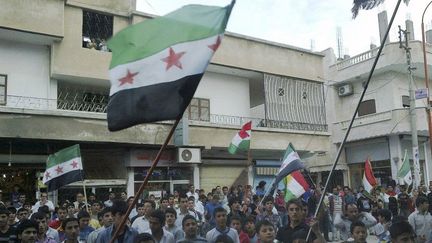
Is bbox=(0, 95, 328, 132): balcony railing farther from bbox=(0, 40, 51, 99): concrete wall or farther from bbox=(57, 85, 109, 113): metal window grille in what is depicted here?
bbox=(0, 40, 51, 99): concrete wall

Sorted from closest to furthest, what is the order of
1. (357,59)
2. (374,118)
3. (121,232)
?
1. (121,232)
2. (374,118)
3. (357,59)

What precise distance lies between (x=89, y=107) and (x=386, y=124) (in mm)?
15459

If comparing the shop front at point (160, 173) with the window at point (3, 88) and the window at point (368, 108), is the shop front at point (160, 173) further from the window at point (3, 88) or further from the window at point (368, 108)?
the window at point (368, 108)

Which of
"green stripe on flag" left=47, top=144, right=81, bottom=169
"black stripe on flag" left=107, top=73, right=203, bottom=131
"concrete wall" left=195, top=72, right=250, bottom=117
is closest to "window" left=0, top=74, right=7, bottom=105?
"green stripe on flag" left=47, top=144, right=81, bottom=169

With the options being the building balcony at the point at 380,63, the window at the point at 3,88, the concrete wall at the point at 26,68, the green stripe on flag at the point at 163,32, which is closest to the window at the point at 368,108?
the building balcony at the point at 380,63

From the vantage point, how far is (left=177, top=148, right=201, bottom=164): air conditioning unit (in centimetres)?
1791

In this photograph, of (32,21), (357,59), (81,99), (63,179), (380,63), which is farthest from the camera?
(357,59)

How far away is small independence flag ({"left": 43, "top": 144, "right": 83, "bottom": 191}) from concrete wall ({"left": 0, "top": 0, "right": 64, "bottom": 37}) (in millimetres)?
7132

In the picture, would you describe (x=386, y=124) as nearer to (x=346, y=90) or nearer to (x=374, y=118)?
(x=374, y=118)

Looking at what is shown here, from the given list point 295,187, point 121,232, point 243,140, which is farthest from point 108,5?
point 121,232

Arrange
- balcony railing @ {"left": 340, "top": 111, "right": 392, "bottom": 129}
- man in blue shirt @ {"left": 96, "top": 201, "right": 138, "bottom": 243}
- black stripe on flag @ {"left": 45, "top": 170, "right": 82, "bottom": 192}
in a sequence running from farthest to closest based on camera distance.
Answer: balcony railing @ {"left": 340, "top": 111, "right": 392, "bottom": 129} < black stripe on flag @ {"left": 45, "top": 170, "right": 82, "bottom": 192} < man in blue shirt @ {"left": 96, "top": 201, "right": 138, "bottom": 243}

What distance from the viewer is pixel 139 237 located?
16.2ft

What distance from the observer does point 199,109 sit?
64.3 feet

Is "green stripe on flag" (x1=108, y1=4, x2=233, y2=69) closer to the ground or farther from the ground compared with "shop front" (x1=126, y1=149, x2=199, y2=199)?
farther from the ground
